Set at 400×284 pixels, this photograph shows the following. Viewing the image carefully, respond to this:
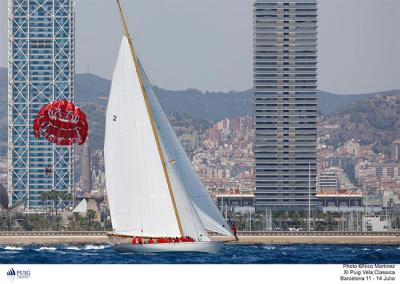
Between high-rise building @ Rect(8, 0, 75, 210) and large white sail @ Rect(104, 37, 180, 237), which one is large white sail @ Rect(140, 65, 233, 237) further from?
high-rise building @ Rect(8, 0, 75, 210)

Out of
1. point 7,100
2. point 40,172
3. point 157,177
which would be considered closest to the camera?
point 157,177

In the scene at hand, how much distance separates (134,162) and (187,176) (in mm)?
2334

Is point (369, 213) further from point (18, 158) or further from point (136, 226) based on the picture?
point (136, 226)

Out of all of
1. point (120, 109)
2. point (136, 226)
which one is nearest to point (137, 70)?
point (120, 109)

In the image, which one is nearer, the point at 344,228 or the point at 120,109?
the point at 120,109

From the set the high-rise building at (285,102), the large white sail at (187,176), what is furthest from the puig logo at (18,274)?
the high-rise building at (285,102)

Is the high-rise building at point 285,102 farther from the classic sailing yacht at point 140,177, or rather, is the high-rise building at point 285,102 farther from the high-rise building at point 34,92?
the classic sailing yacht at point 140,177

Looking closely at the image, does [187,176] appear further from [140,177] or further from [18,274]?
[18,274]

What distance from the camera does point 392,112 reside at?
10681 cm

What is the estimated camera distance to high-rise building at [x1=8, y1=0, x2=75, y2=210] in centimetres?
9333

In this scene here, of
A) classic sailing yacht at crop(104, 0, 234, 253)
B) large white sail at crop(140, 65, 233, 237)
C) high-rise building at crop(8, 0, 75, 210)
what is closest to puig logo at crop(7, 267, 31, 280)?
classic sailing yacht at crop(104, 0, 234, 253)

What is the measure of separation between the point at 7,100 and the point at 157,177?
60.4m

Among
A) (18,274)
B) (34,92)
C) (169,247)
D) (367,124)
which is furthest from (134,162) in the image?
(367,124)

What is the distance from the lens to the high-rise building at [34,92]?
93331mm
